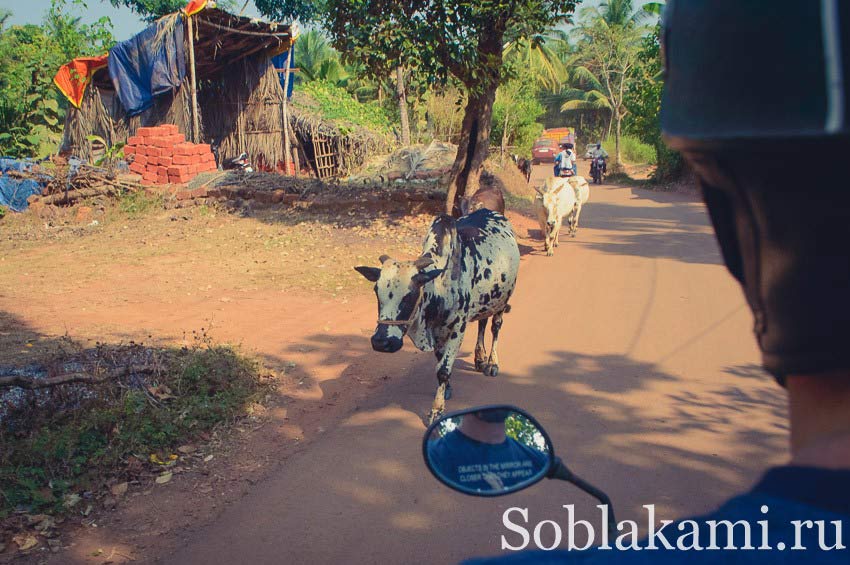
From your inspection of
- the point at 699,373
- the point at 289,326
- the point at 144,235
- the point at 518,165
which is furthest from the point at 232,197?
the point at 699,373

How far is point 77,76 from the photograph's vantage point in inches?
750

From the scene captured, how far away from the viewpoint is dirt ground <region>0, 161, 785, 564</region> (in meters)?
3.97

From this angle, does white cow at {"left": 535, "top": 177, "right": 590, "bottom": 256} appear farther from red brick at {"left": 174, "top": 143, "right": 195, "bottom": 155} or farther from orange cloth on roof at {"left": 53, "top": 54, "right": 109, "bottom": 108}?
orange cloth on roof at {"left": 53, "top": 54, "right": 109, "bottom": 108}

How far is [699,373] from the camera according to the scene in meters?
6.16

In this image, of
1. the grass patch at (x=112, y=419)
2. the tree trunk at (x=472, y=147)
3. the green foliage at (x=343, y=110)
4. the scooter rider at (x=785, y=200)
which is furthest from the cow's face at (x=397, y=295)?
the green foliage at (x=343, y=110)

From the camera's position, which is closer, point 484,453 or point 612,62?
point 484,453

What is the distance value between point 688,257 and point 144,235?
9.85 m

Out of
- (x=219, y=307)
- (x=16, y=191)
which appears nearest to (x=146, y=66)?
(x=16, y=191)

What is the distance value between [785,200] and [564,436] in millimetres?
4342

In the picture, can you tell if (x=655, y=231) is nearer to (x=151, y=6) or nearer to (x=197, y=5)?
(x=197, y=5)

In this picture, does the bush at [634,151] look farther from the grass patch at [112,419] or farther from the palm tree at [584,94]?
the grass patch at [112,419]

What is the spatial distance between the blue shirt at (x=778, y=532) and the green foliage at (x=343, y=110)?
22778mm

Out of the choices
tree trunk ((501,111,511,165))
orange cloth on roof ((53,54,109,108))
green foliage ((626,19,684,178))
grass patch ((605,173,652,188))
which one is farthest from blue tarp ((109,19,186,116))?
grass patch ((605,173,652,188))

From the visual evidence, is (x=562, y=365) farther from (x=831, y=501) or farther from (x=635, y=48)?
(x=635, y=48)
